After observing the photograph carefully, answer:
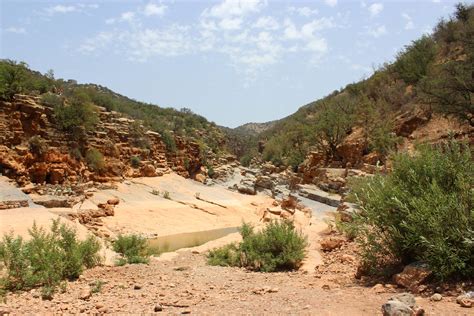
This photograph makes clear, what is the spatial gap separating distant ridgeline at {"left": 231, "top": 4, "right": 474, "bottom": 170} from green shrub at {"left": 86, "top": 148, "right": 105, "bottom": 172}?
662 inches

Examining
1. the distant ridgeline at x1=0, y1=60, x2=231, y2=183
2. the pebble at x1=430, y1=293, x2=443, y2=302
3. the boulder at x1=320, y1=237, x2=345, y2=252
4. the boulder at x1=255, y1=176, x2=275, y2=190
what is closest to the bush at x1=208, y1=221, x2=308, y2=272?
the boulder at x1=320, y1=237, x2=345, y2=252

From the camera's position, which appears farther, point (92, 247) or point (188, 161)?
point (188, 161)

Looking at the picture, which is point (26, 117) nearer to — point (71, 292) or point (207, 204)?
point (207, 204)

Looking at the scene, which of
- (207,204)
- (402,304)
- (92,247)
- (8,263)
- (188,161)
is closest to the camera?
(402,304)

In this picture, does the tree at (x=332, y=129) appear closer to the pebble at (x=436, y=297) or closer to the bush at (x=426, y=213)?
A: the bush at (x=426, y=213)

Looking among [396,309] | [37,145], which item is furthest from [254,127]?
[396,309]

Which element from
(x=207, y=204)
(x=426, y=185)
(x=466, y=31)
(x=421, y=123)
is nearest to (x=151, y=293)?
(x=426, y=185)

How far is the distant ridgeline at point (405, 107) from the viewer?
18.8 metres

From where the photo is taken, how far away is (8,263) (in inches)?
309

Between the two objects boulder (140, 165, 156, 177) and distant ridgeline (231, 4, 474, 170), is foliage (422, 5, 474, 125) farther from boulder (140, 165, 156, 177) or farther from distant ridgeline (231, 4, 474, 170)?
boulder (140, 165, 156, 177)

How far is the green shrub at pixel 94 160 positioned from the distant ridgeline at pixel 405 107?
16805 millimetres

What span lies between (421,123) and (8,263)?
80.8 feet

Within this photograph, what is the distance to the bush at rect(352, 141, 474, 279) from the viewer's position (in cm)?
512

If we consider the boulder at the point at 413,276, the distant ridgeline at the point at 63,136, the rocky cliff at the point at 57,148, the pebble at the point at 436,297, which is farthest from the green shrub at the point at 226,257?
the distant ridgeline at the point at 63,136
